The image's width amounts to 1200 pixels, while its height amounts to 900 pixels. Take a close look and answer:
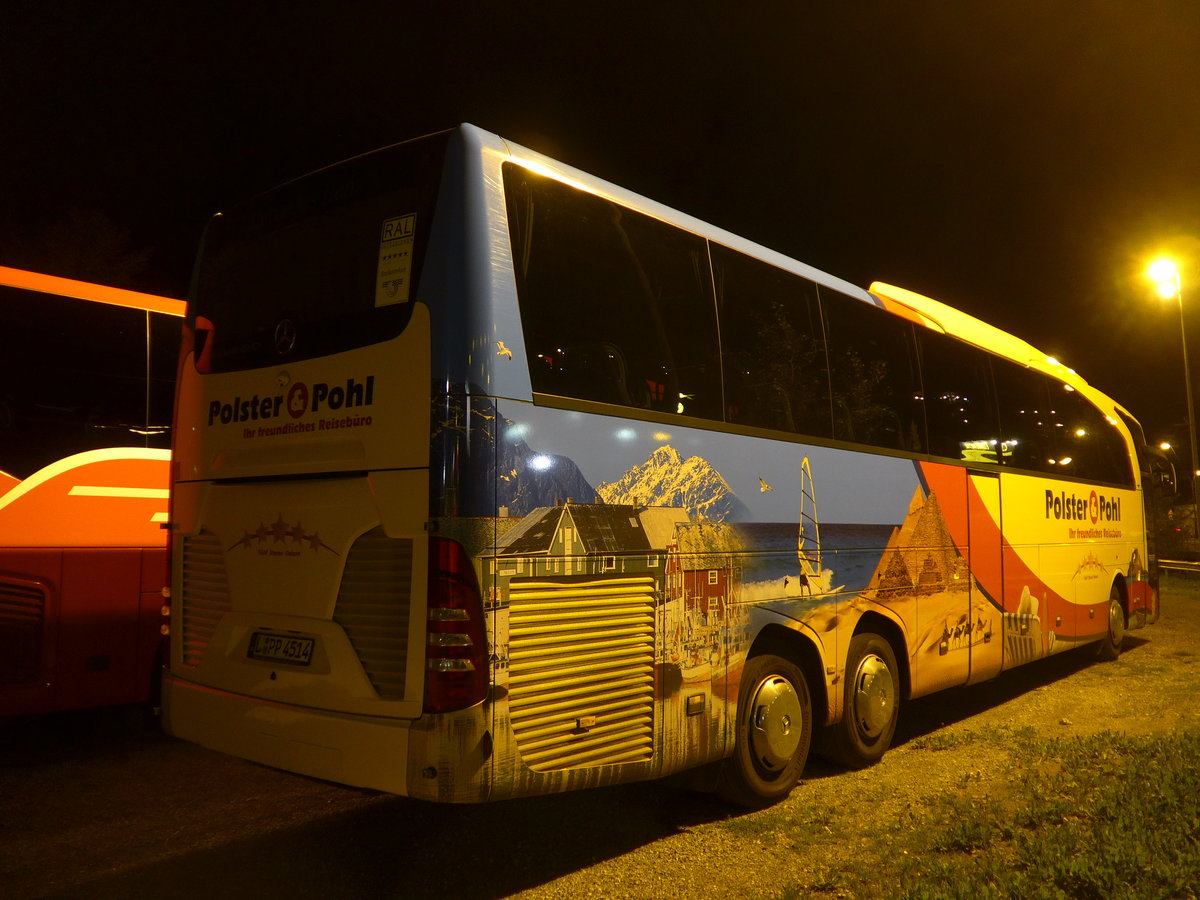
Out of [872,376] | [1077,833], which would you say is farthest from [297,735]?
[872,376]

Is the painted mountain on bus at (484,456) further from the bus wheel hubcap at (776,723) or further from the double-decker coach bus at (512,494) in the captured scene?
the bus wheel hubcap at (776,723)

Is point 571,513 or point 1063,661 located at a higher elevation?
point 571,513

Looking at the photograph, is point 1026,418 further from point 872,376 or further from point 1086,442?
point 872,376

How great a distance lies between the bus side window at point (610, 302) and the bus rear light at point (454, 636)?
882mm

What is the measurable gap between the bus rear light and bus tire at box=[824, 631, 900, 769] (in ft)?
11.1

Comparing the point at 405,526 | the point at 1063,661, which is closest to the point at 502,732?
the point at 405,526

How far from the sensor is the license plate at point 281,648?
4492 mm

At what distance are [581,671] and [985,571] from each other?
5275mm

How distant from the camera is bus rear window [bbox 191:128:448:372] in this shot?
4457 millimetres

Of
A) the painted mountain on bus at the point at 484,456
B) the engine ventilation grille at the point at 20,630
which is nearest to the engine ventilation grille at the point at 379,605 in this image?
the painted mountain on bus at the point at 484,456

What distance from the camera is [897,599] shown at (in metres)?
7.15

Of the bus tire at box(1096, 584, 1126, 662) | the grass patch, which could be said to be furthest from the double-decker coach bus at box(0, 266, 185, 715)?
the bus tire at box(1096, 584, 1126, 662)

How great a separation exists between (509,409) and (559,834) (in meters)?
2.52

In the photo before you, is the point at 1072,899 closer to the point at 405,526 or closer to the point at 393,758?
the point at 393,758
